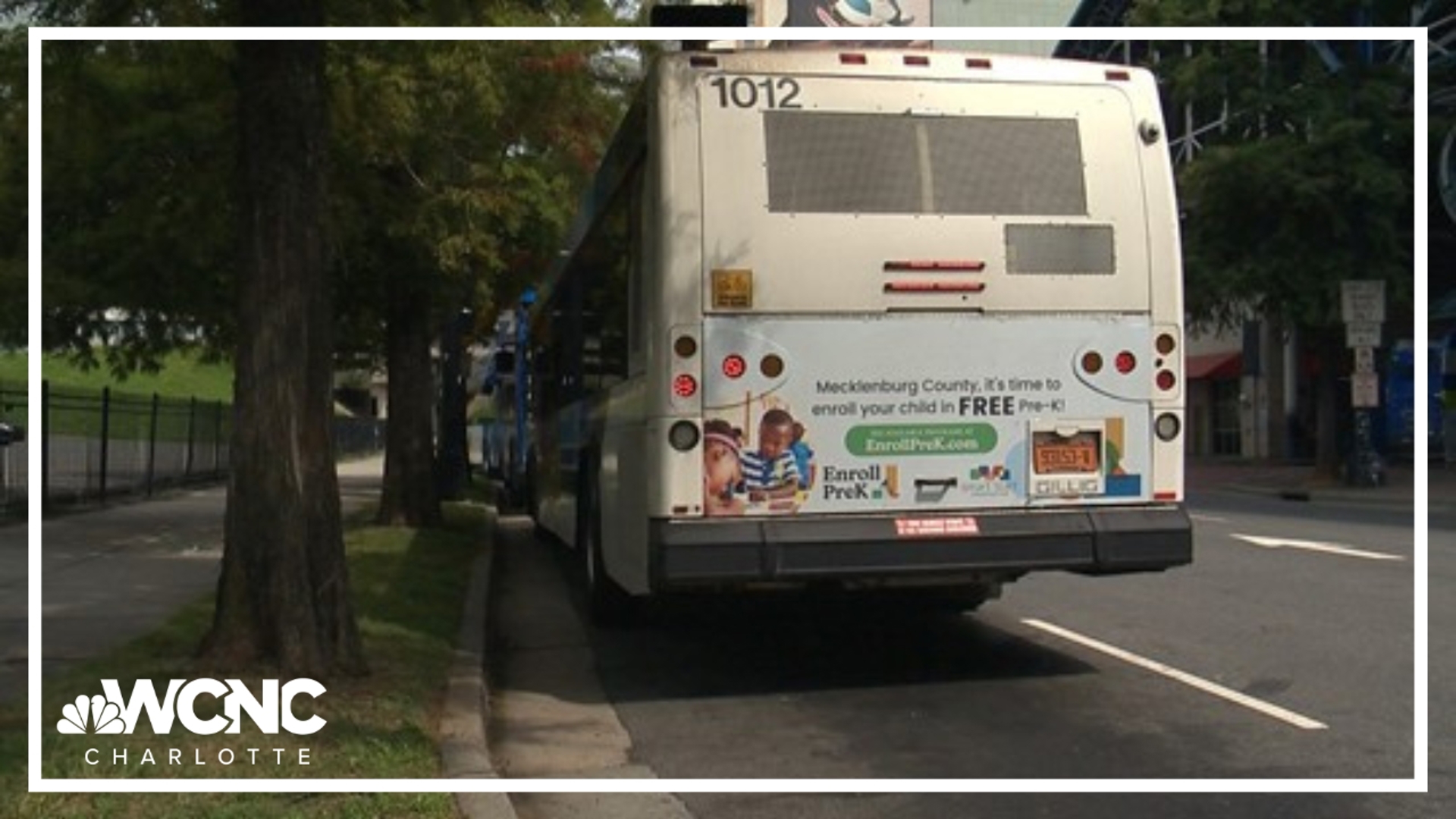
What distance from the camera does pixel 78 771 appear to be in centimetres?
605

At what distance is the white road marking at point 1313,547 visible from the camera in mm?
15484

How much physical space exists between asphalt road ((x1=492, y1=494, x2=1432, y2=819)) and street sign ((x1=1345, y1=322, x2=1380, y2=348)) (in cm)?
1558

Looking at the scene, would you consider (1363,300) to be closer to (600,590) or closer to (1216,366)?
(1216,366)

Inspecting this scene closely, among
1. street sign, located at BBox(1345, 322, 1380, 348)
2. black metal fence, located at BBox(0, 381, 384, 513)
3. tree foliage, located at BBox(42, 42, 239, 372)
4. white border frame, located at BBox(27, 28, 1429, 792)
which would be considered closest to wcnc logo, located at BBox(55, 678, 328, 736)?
white border frame, located at BBox(27, 28, 1429, 792)

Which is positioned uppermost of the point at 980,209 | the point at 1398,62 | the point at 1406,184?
the point at 1398,62

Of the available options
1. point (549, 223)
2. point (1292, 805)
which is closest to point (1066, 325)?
point (1292, 805)

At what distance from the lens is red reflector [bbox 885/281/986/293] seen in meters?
8.26

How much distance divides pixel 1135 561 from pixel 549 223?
10.2 meters

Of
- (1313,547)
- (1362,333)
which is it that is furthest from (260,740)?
(1362,333)

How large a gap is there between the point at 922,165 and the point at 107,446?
60.0ft

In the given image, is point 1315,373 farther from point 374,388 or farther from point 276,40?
point 374,388

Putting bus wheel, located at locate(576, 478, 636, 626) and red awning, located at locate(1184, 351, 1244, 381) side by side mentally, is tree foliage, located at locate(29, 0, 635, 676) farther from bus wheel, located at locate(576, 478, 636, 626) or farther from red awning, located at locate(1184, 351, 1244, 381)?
red awning, located at locate(1184, 351, 1244, 381)

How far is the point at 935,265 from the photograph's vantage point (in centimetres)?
830

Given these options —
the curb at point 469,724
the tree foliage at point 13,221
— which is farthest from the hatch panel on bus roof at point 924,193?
the tree foliage at point 13,221
